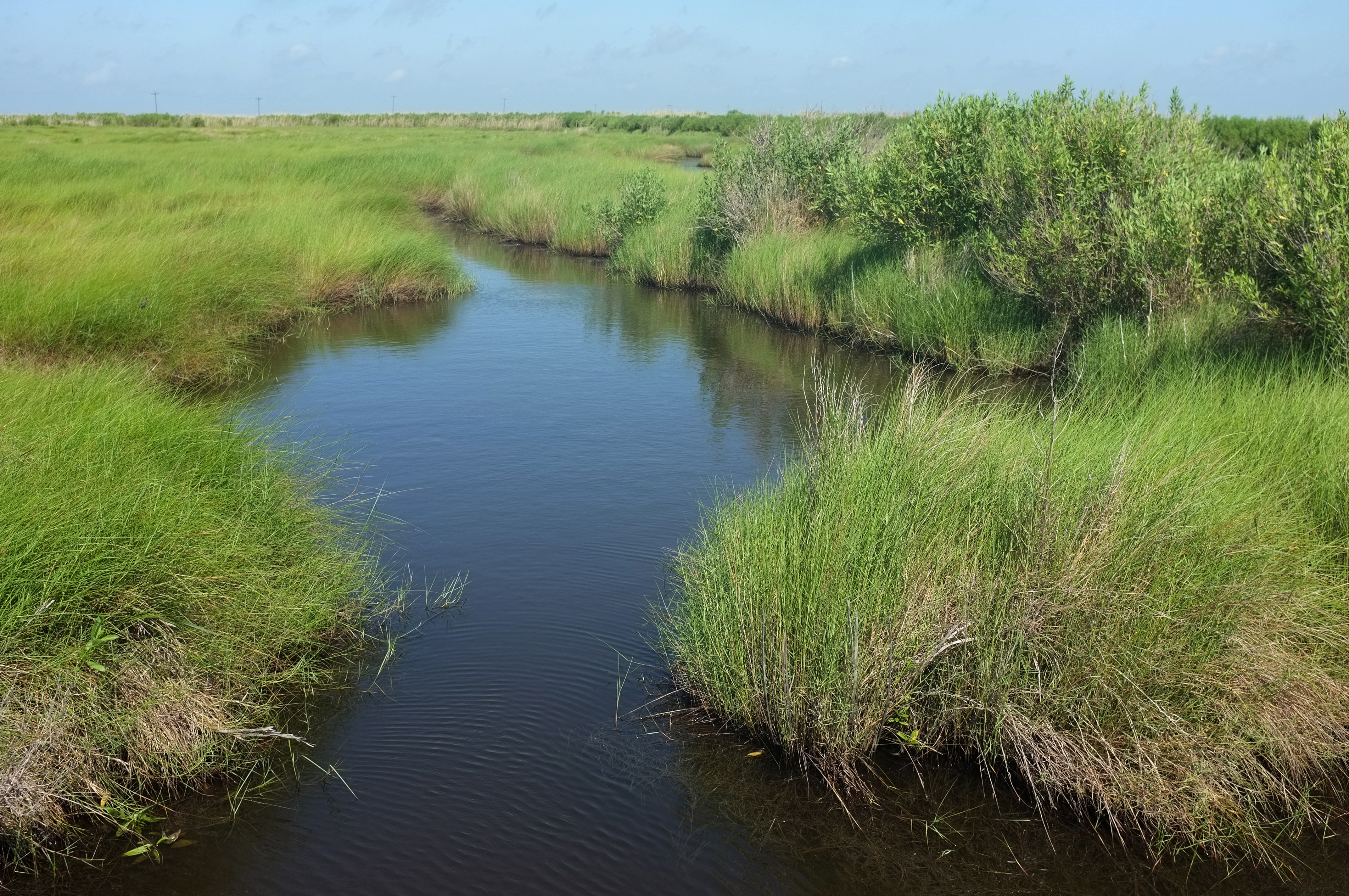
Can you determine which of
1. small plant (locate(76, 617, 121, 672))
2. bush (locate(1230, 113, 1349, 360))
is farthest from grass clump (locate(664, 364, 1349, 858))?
bush (locate(1230, 113, 1349, 360))

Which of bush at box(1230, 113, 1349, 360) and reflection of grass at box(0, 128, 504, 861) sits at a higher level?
bush at box(1230, 113, 1349, 360)

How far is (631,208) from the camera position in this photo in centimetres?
2088

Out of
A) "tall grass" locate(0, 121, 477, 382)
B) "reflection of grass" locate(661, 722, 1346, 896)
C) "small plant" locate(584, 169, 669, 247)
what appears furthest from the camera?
"small plant" locate(584, 169, 669, 247)

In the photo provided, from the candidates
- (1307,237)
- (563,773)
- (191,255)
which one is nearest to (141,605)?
(563,773)

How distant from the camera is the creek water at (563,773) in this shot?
13.9 feet

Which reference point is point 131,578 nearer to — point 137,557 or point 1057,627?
point 137,557

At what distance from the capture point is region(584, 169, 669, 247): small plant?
2066cm

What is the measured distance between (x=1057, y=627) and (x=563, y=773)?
228 centimetres

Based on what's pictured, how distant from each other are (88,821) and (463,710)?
1.71m

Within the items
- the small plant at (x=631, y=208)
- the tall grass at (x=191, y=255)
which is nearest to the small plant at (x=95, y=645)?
the tall grass at (x=191, y=255)

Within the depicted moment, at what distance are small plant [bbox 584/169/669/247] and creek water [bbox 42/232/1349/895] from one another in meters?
11.2

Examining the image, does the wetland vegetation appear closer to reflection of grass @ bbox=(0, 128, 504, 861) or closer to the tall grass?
reflection of grass @ bbox=(0, 128, 504, 861)

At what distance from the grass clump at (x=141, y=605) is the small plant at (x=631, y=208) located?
15120 mm

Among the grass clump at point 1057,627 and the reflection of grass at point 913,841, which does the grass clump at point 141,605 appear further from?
the grass clump at point 1057,627
